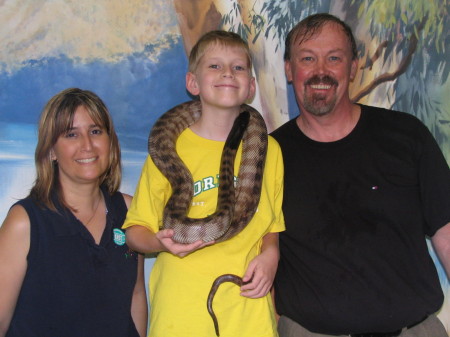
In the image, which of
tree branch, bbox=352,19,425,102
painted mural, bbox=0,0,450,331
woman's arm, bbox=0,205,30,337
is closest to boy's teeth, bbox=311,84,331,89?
painted mural, bbox=0,0,450,331

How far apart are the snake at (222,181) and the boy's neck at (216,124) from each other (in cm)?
7

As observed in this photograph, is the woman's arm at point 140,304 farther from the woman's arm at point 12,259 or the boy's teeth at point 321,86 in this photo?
the boy's teeth at point 321,86

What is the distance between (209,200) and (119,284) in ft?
2.73

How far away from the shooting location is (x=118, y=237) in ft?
9.62

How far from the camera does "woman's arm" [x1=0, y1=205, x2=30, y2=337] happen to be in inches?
101

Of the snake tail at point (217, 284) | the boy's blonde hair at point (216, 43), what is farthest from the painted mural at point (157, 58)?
the snake tail at point (217, 284)

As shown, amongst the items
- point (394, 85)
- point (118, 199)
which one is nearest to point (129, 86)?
point (118, 199)

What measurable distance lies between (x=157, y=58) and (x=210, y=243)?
5.85ft

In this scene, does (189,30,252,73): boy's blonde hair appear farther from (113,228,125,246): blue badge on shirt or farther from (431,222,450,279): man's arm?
(431,222,450,279): man's arm

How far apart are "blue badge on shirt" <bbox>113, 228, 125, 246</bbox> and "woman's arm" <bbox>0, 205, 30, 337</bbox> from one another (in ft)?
1.75

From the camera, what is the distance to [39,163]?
279cm

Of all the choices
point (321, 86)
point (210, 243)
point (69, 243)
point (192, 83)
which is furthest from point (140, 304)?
point (321, 86)

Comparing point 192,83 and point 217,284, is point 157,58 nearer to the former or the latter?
point 192,83

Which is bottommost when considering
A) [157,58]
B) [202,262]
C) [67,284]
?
[67,284]
